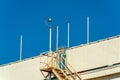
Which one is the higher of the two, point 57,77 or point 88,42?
point 88,42

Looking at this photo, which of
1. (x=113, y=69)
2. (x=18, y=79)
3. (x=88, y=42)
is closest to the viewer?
(x=113, y=69)

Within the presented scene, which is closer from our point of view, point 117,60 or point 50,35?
point 117,60

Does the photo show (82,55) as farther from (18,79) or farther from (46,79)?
(18,79)

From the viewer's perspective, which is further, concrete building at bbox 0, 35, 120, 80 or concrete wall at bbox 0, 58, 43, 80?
concrete wall at bbox 0, 58, 43, 80

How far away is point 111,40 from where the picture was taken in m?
35.5

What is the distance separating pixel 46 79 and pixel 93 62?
4109mm

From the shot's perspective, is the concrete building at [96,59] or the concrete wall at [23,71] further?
the concrete wall at [23,71]

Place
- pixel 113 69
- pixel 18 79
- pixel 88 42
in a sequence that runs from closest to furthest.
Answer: pixel 113 69
pixel 88 42
pixel 18 79

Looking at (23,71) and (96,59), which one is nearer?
(96,59)

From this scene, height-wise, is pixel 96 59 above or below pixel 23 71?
below

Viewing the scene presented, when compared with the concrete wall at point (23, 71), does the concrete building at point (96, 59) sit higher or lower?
lower

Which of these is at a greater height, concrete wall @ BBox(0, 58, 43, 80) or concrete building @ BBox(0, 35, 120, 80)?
concrete wall @ BBox(0, 58, 43, 80)

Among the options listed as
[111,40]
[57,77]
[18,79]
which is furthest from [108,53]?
[18,79]

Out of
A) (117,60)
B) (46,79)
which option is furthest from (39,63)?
(117,60)
